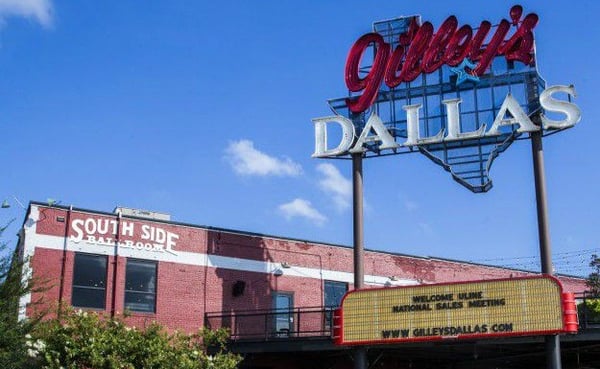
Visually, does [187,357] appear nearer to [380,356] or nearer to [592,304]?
[380,356]

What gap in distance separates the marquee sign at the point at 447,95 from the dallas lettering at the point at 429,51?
0.04 meters

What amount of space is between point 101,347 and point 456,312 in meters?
11.4

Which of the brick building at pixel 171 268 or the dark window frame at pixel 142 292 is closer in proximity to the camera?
the brick building at pixel 171 268

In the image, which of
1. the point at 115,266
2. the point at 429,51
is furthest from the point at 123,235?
the point at 429,51

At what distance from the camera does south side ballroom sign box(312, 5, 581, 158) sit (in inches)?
1249

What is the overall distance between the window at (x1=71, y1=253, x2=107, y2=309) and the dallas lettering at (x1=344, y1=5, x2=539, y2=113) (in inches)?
455

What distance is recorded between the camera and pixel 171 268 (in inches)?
1388

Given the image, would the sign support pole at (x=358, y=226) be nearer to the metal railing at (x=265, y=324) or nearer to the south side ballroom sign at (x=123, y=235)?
the metal railing at (x=265, y=324)

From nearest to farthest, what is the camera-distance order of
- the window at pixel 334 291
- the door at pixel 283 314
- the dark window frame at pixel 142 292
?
the door at pixel 283 314
the dark window frame at pixel 142 292
the window at pixel 334 291

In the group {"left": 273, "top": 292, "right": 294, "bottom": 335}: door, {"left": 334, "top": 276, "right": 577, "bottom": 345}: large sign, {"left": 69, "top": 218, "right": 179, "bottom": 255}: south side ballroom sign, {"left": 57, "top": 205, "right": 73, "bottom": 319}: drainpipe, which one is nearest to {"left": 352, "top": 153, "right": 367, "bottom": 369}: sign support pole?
{"left": 334, "top": 276, "right": 577, "bottom": 345}: large sign

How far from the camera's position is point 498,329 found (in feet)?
91.3

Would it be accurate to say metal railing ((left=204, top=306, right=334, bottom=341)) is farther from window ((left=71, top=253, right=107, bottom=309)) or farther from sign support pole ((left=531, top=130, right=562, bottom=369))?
sign support pole ((left=531, top=130, right=562, bottom=369))

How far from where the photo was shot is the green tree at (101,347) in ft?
89.1

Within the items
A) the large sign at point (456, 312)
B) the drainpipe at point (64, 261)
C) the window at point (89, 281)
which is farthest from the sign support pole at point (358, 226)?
the drainpipe at point (64, 261)
